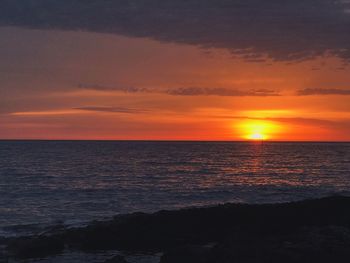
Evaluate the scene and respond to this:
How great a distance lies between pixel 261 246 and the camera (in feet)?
67.1

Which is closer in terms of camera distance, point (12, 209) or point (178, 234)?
point (178, 234)

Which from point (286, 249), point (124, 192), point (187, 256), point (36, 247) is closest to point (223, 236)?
point (187, 256)

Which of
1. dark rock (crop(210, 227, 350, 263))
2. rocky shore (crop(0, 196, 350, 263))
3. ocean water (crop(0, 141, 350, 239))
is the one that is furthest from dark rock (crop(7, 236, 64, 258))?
dark rock (crop(210, 227, 350, 263))

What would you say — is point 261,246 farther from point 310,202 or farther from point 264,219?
point 310,202

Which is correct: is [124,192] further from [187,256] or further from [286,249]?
[286,249]

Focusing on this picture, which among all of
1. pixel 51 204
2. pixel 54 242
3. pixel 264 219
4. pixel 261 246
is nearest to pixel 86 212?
pixel 51 204

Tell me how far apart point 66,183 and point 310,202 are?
3526cm

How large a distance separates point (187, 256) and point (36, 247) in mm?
8467

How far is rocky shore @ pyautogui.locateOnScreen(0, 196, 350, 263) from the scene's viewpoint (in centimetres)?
2019

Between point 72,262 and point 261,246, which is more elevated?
point 261,246

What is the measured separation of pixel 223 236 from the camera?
27.2 meters

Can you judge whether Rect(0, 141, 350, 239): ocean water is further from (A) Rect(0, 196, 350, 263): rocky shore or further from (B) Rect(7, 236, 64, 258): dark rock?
(A) Rect(0, 196, 350, 263): rocky shore

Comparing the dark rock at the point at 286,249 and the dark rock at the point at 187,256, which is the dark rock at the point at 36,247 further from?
the dark rock at the point at 286,249

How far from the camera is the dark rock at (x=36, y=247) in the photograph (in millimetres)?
24859
